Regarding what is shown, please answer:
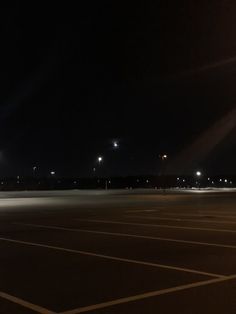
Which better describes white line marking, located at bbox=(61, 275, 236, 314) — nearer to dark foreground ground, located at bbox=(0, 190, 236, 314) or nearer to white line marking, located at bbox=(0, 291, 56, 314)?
dark foreground ground, located at bbox=(0, 190, 236, 314)

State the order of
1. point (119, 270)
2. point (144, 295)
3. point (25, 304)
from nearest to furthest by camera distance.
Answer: point (25, 304) < point (144, 295) < point (119, 270)

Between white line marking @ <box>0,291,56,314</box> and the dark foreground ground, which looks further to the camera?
the dark foreground ground

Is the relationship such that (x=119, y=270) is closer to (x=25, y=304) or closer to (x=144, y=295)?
(x=144, y=295)

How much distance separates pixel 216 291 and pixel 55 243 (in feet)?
24.9

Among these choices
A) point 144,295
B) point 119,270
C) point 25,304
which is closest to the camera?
point 25,304

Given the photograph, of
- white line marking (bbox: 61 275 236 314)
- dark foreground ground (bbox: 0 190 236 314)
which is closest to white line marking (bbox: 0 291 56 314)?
dark foreground ground (bbox: 0 190 236 314)

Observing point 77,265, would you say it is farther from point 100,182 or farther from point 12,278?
point 100,182

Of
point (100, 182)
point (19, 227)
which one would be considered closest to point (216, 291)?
point (19, 227)

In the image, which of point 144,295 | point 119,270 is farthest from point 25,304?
point 119,270

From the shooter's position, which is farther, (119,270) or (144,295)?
(119,270)

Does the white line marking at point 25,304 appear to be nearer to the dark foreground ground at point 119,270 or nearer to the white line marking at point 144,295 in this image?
the dark foreground ground at point 119,270

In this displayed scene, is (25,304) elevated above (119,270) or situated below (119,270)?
below

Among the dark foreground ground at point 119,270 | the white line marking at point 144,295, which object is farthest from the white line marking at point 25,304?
the white line marking at point 144,295

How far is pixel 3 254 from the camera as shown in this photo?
44.6ft
